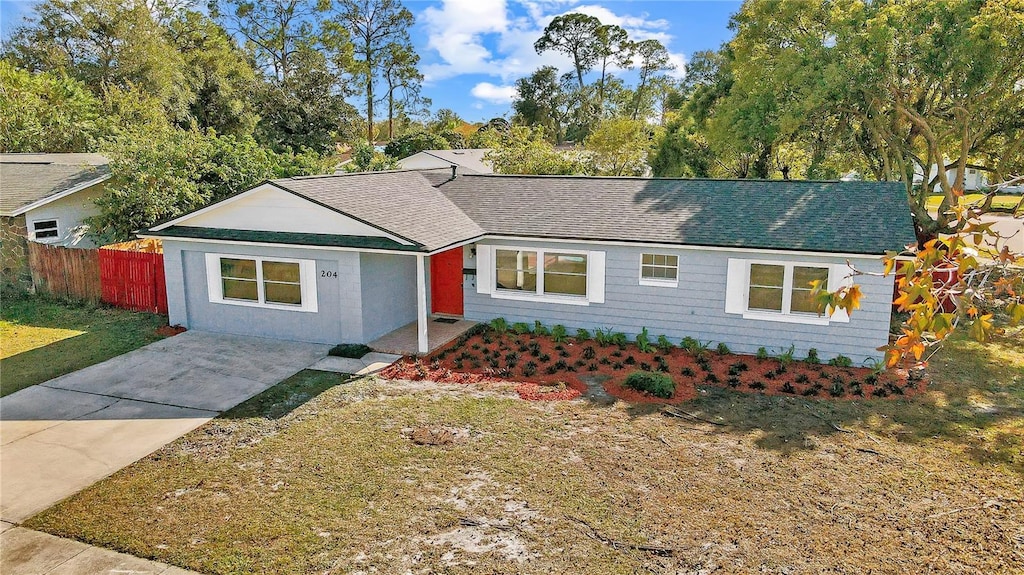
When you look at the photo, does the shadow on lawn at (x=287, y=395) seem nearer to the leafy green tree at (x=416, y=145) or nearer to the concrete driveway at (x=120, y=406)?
the concrete driveway at (x=120, y=406)

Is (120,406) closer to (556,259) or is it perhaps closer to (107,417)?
(107,417)

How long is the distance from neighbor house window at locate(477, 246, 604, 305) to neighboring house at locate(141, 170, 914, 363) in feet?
0.11

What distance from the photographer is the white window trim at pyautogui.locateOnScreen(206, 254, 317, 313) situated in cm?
1398

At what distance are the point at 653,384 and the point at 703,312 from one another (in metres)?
3.11

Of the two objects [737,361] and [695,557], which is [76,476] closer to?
[695,557]

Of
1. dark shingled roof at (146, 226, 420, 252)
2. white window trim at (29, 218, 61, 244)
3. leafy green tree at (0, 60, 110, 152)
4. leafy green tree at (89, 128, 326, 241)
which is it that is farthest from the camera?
leafy green tree at (0, 60, 110, 152)

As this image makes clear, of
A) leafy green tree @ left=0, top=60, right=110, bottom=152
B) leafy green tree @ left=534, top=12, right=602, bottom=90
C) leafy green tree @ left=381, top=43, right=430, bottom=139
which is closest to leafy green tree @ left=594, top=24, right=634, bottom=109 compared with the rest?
leafy green tree @ left=534, top=12, right=602, bottom=90

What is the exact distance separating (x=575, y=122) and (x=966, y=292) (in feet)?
207

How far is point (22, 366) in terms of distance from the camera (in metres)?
12.7

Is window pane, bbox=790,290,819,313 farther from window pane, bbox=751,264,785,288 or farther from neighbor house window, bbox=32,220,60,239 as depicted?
neighbor house window, bbox=32,220,60,239

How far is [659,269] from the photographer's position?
555 inches

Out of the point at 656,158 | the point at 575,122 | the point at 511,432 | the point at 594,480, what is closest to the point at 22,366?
the point at 511,432

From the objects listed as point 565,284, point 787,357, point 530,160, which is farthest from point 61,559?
point 530,160

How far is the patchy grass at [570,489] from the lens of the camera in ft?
22.4
